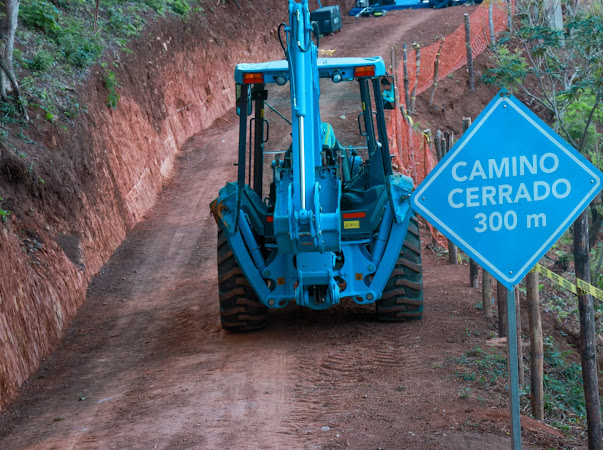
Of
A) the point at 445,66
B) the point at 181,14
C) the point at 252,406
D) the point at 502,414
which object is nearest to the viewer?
the point at 502,414

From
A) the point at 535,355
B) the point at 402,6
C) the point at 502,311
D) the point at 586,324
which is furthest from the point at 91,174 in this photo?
the point at 402,6

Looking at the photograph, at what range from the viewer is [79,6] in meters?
17.9

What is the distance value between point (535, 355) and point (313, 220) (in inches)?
97.7

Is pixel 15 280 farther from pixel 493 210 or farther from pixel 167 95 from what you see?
pixel 167 95

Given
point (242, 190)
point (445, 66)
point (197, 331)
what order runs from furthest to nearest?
1. point (445, 66)
2. point (197, 331)
3. point (242, 190)

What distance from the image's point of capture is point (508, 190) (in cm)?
438

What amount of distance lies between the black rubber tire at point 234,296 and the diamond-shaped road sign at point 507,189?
521cm

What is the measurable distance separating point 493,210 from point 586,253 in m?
2.79

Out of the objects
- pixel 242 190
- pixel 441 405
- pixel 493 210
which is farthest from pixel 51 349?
pixel 493 210

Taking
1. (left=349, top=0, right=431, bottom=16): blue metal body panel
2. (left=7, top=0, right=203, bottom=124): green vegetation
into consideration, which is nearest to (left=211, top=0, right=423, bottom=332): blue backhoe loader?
(left=7, top=0, right=203, bottom=124): green vegetation

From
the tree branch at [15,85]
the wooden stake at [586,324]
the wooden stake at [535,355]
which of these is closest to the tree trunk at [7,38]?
the tree branch at [15,85]

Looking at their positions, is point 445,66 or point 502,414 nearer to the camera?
point 502,414

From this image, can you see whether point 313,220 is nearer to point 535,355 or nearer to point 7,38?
point 535,355

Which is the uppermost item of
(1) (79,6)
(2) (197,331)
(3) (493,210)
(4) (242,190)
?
(1) (79,6)
